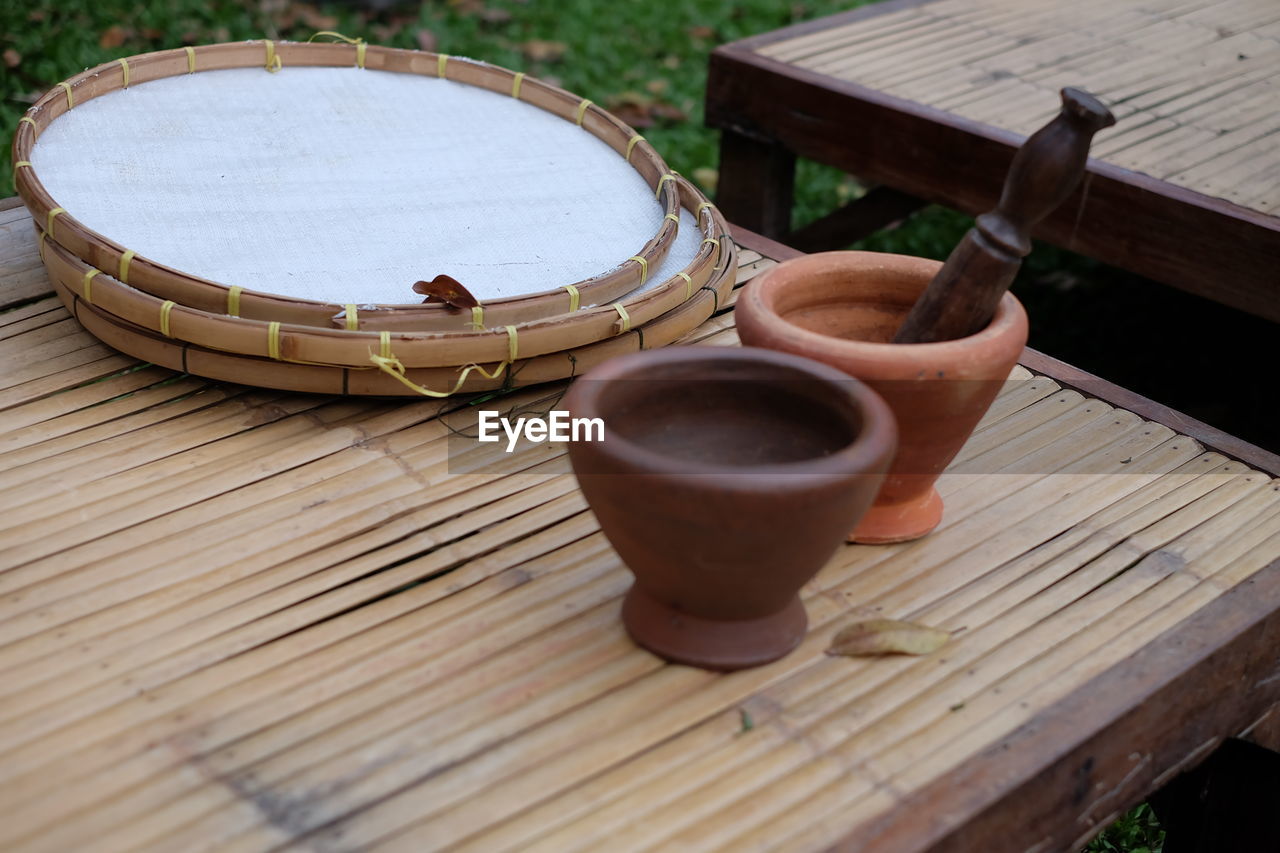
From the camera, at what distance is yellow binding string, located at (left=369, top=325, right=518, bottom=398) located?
1.56m

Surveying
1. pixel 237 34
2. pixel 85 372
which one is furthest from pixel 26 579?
pixel 237 34

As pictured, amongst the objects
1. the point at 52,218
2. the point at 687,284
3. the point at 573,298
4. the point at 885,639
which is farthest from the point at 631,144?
the point at 885,639

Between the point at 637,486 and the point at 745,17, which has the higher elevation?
the point at 637,486

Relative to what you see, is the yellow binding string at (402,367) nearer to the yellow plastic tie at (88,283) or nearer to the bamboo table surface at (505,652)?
the bamboo table surface at (505,652)

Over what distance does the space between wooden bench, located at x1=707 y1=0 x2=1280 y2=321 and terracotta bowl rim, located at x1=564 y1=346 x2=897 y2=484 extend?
1.21 meters

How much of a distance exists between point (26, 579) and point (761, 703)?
76cm

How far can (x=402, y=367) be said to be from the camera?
5.20 ft

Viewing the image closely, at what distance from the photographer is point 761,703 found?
1.24 m

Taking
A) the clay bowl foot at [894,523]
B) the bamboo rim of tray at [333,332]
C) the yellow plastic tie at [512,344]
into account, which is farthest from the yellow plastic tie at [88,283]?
the clay bowl foot at [894,523]

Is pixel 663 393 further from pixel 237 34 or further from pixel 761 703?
pixel 237 34

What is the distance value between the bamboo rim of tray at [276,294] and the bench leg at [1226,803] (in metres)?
0.97

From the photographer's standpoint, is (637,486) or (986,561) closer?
(637,486)

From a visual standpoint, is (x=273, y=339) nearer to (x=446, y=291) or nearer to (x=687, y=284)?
(x=446, y=291)

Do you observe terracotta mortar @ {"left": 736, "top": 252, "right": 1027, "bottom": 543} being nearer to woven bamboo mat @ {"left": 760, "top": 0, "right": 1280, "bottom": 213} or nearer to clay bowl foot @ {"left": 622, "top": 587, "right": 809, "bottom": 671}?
clay bowl foot @ {"left": 622, "top": 587, "right": 809, "bottom": 671}
